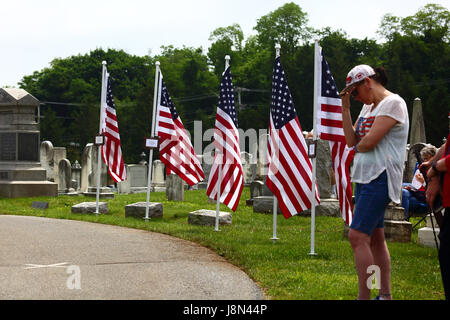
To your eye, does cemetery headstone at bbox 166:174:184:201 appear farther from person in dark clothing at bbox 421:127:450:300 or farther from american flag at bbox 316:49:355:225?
person in dark clothing at bbox 421:127:450:300

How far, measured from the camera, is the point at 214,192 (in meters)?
10.7

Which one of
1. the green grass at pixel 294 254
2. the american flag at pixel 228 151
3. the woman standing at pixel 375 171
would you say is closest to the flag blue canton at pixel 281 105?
the american flag at pixel 228 151

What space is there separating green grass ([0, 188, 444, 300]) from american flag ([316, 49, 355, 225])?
840 millimetres

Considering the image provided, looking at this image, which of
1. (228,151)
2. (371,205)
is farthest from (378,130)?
(228,151)

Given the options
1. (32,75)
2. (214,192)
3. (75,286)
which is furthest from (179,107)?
(75,286)

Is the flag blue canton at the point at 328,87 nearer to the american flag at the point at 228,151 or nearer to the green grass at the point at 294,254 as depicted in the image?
the green grass at the point at 294,254

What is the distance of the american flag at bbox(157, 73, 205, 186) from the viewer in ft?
39.4

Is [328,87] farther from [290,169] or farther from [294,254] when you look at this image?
[294,254]

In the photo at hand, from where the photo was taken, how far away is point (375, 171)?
15.1 feet

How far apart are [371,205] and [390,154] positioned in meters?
0.45

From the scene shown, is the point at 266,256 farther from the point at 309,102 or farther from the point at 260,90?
the point at 260,90

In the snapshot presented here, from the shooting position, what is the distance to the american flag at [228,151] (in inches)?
400

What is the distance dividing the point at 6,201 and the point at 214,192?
833cm
